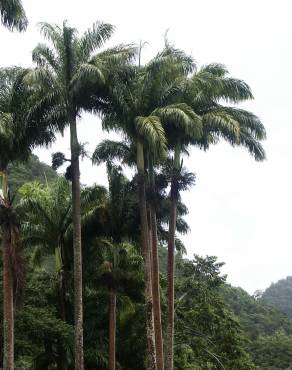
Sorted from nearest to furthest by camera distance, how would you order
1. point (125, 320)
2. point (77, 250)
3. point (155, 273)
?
1. point (77, 250)
2. point (155, 273)
3. point (125, 320)

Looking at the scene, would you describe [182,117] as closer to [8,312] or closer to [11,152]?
[11,152]

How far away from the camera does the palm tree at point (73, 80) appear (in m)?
16.0

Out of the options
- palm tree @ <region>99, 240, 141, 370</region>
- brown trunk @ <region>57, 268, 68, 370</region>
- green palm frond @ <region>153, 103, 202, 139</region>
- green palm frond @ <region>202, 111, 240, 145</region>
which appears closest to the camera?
green palm frond @ <region>153, 103, 202, 139</region>

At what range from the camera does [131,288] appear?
24625mm

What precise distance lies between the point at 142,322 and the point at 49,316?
5321 millimetres

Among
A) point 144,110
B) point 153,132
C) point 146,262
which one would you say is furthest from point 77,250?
point 144,110

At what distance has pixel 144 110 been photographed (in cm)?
1756

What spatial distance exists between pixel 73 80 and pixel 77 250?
509cm

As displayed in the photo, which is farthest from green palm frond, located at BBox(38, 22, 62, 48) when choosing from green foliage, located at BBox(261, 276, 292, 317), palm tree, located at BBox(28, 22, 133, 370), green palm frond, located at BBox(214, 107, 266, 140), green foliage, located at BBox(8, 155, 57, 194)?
green foliage, located at BBox(261, 276, 292, 317)

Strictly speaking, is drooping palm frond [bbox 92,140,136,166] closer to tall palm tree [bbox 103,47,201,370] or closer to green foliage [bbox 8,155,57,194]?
tall palm tree [bbox 103,47,201,370]

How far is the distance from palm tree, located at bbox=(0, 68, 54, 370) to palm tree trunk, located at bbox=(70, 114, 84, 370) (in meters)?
1.15

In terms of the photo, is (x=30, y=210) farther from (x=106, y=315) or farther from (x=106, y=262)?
(x=106, y=315)

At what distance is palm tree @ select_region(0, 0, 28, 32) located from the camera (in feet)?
46.2

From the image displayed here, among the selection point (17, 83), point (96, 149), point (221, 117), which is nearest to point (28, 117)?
point (17, 83)
